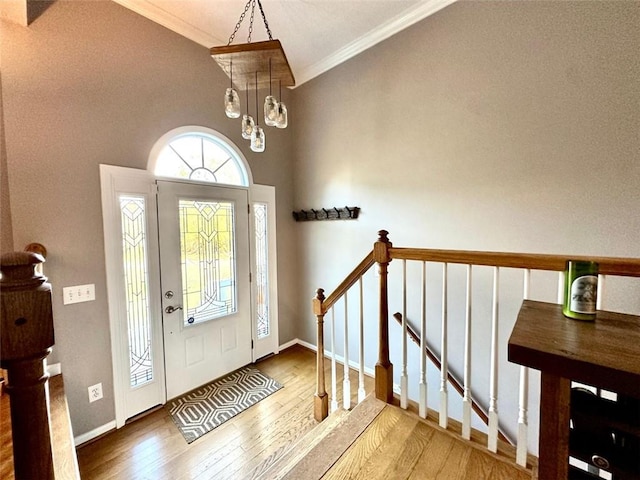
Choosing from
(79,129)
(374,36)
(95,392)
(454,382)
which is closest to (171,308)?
(95,392)

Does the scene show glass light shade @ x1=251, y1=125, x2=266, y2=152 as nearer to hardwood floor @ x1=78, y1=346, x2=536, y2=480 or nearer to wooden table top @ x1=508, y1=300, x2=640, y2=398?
wooden table top @ x1=508, y1=300, x2=640, y2=398

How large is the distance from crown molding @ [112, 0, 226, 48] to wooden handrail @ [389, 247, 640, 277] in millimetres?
2843

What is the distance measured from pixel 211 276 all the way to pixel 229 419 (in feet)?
4.44

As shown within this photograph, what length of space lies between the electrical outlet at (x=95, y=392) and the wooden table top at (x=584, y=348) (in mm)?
2863

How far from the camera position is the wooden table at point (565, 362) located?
0.65 m

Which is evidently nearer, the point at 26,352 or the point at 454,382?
the point at 26,352

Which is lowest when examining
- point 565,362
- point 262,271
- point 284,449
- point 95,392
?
point 284,449

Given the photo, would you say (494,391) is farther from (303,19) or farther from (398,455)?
(303,19)

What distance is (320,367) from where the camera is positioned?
2.18 m

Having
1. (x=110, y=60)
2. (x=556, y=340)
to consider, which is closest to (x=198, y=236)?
(x=110, y=60)

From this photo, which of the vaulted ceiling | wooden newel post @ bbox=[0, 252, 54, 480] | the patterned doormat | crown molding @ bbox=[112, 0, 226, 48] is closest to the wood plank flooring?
wooden newel post @ bbox=[0, 252, 54, 480]

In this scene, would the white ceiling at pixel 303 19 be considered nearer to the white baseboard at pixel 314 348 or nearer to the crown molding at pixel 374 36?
the crown molding at pixel 374 36

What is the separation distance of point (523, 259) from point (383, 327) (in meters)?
0.91

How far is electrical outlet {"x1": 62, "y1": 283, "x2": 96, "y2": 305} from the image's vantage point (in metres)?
2.00
